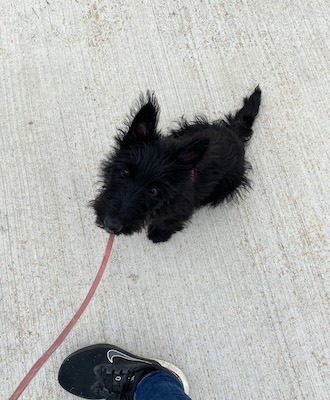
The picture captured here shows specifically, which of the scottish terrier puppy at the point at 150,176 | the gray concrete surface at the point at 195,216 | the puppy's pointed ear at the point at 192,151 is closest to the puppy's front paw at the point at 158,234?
the gray concrete surface at the point at 195,216

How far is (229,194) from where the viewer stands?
2600 mm

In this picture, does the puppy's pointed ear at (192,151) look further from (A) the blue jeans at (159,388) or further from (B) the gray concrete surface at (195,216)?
(A) the blue jeans at (159,388)

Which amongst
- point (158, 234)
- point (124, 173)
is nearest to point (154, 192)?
point (124, 173)

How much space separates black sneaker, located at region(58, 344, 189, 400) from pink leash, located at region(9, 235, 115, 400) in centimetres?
16

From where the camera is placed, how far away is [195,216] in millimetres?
2760

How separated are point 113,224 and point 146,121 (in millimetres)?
653

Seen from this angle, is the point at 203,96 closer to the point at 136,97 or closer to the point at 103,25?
the point at 136,97

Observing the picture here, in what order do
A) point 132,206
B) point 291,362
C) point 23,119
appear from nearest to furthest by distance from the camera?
point 132,206, point 291,362, point 23,119

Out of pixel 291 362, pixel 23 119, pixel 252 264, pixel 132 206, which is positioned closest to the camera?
pixel 132 206

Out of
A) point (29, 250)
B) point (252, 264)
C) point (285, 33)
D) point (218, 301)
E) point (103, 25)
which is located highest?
point (285, 33)

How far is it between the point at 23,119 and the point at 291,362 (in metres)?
3.19

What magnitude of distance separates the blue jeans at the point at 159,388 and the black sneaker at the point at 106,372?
50 mm

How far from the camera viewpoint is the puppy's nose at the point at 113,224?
183 centimetres

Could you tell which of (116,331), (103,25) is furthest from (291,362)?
(103,25)
